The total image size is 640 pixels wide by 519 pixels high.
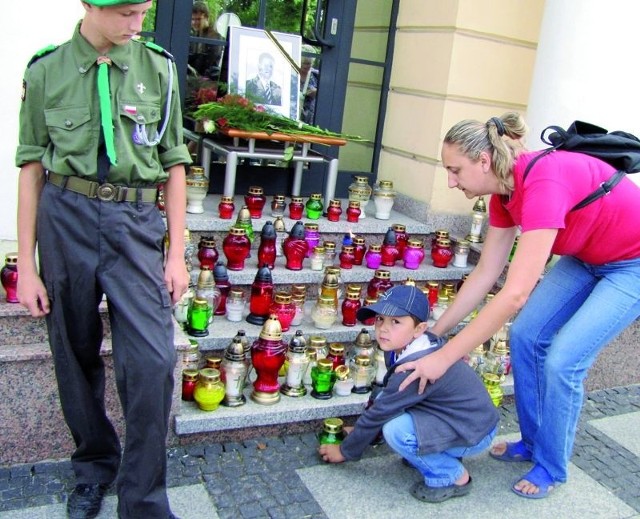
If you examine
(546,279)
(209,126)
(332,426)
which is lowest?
(332,426)

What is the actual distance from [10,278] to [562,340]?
2.37 m

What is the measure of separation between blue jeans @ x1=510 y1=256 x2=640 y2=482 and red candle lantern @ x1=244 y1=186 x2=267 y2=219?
1863 mm

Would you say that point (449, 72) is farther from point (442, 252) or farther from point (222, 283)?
point (222, 283)

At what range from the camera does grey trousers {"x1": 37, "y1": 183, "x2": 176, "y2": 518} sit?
2635 millimetres

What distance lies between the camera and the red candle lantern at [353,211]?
16.4 feet

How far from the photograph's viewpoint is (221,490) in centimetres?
326

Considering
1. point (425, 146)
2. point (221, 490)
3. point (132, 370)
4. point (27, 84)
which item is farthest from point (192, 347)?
point (425, 146)

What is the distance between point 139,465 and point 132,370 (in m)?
0.34

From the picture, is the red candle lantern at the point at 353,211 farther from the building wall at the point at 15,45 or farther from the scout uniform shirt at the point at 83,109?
the scout uniform shirt at the point at 83,109

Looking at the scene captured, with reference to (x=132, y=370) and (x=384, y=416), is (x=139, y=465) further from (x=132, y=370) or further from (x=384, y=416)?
(x=384, y=416)

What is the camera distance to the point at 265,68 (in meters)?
5.16

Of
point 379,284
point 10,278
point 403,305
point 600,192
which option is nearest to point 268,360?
point 403,305

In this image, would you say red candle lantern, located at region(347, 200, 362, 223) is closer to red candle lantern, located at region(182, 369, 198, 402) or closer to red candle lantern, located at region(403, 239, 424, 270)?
red candle lantern, located at region(403, 239, 424, 270)

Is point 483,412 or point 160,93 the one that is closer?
point 160,93
